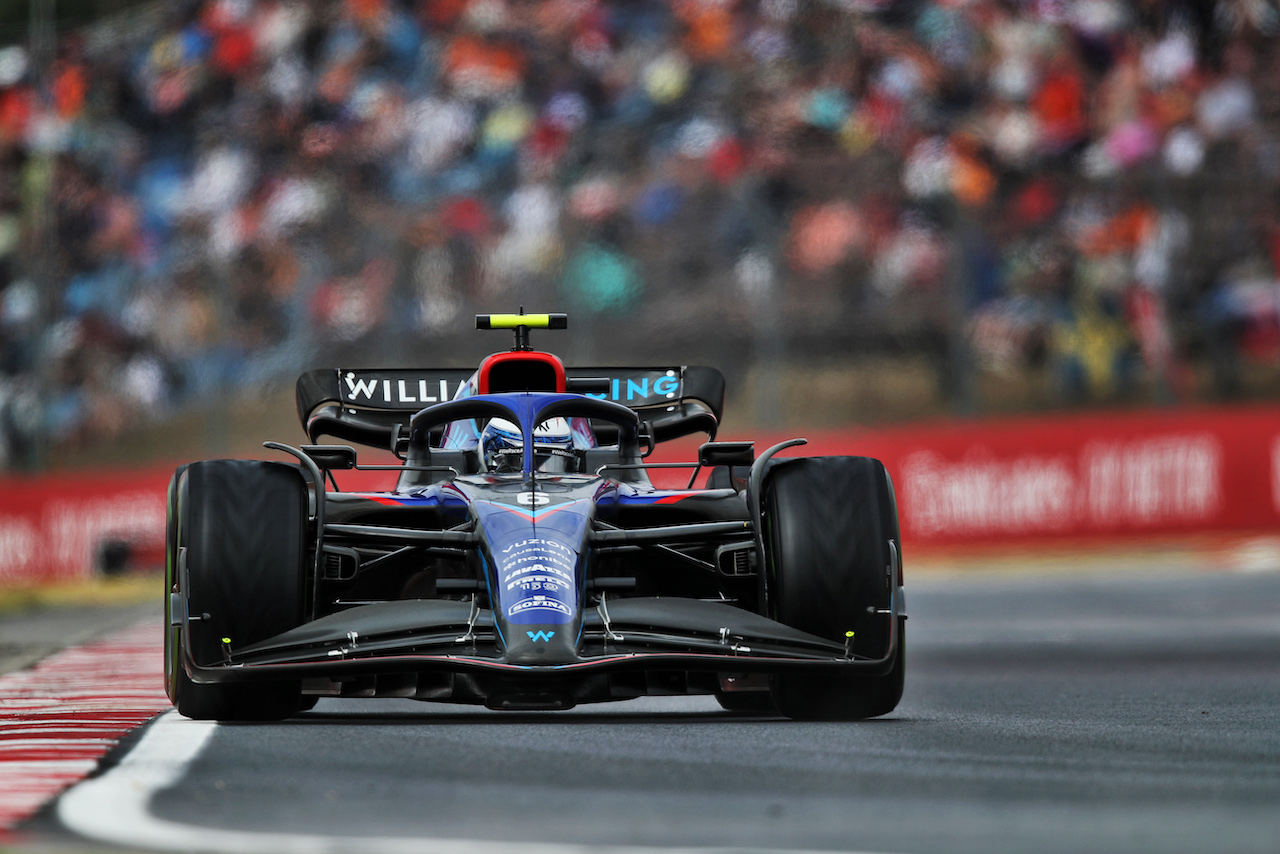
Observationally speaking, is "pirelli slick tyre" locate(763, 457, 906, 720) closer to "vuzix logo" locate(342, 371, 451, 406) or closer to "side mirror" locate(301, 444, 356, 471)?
"side mirror" locate(301, 444, 356, 471)

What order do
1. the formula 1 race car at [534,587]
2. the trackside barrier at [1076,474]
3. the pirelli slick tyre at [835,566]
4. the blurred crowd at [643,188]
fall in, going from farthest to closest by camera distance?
1. the blurred crowd at [643,188]
2. the trackside barrier at [1076,474]
3. the pirelli slick tyre at [835,566]
4. the formula 1 race car at [534,587]

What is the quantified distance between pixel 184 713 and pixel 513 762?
1.94 m

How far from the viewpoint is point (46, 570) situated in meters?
25.1

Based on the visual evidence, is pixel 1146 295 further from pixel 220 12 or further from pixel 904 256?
pixel 220 12

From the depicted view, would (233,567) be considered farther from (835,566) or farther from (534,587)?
(835,566)

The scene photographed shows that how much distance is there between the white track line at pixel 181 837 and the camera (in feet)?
13.7

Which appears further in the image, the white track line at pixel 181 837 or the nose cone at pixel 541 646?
the nose cone at pixel 541 646

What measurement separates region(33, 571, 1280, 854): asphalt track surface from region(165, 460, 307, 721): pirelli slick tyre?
0.98ft

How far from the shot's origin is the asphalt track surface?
4480mm

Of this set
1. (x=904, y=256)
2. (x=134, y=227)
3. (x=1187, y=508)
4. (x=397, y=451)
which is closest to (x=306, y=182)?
(x=134, y=227)

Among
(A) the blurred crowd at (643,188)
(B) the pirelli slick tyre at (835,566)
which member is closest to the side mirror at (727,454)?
(B) the pirelli slick tyre at (835,566)

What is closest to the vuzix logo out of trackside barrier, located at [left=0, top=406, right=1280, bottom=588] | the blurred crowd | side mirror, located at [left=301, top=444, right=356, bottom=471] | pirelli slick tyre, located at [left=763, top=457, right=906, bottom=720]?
side mirror, located at [left=301, top=444, right=356, bottom=471]

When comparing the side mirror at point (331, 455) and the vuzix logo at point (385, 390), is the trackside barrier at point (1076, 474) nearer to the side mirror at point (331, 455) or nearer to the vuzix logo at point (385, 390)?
the vuzix logo at point (385, 390)

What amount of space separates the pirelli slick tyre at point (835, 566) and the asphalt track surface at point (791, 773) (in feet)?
0.68
